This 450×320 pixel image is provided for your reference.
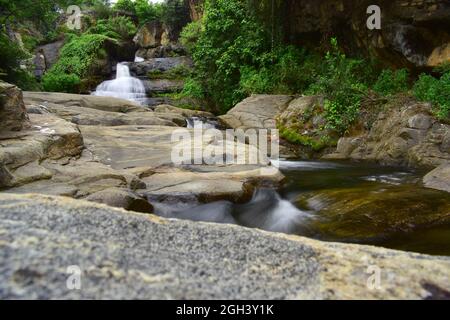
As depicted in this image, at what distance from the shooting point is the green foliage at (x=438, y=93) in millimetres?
9164

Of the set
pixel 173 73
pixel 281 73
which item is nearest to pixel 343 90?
pixel 281 73

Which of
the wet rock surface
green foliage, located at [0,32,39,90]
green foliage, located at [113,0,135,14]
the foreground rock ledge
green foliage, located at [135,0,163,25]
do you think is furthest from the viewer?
green foliage, located at [113,0,135,14]

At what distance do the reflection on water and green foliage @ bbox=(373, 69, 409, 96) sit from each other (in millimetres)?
4823

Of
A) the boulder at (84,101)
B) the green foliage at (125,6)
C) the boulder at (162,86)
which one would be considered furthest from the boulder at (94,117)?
the green foliage at (125,6)

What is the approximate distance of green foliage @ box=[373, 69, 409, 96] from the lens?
11.4m

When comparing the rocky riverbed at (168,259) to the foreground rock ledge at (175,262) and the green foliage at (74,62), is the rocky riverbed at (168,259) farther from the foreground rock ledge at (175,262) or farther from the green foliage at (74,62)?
the green foliage at (74,62)

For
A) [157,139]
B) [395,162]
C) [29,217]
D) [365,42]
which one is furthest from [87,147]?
[365,42]

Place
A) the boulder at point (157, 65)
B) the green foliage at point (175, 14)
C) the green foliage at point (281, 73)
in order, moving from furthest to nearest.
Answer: the green foliage at point (175, 14) < the boulder at point (157, 65) < the green foliage at point (281, 73)

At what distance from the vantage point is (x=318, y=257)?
9.35 ft

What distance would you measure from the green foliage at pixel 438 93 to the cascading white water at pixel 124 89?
13699 millimetres

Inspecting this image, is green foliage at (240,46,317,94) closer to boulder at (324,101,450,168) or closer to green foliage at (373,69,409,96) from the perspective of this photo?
green foliage at (373,69,409,96)

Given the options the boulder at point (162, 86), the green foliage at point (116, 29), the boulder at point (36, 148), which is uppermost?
the green foliage at point (116, 29)

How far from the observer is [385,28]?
39.4 ft

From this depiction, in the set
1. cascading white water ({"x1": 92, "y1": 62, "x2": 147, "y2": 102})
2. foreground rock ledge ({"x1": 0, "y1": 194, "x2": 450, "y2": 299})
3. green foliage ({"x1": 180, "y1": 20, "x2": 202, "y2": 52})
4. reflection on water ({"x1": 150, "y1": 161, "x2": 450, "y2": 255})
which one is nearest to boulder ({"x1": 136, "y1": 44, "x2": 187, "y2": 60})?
green foliage ({"x1": 180, "y1": 20, "x2": 202, "y2": 52})
